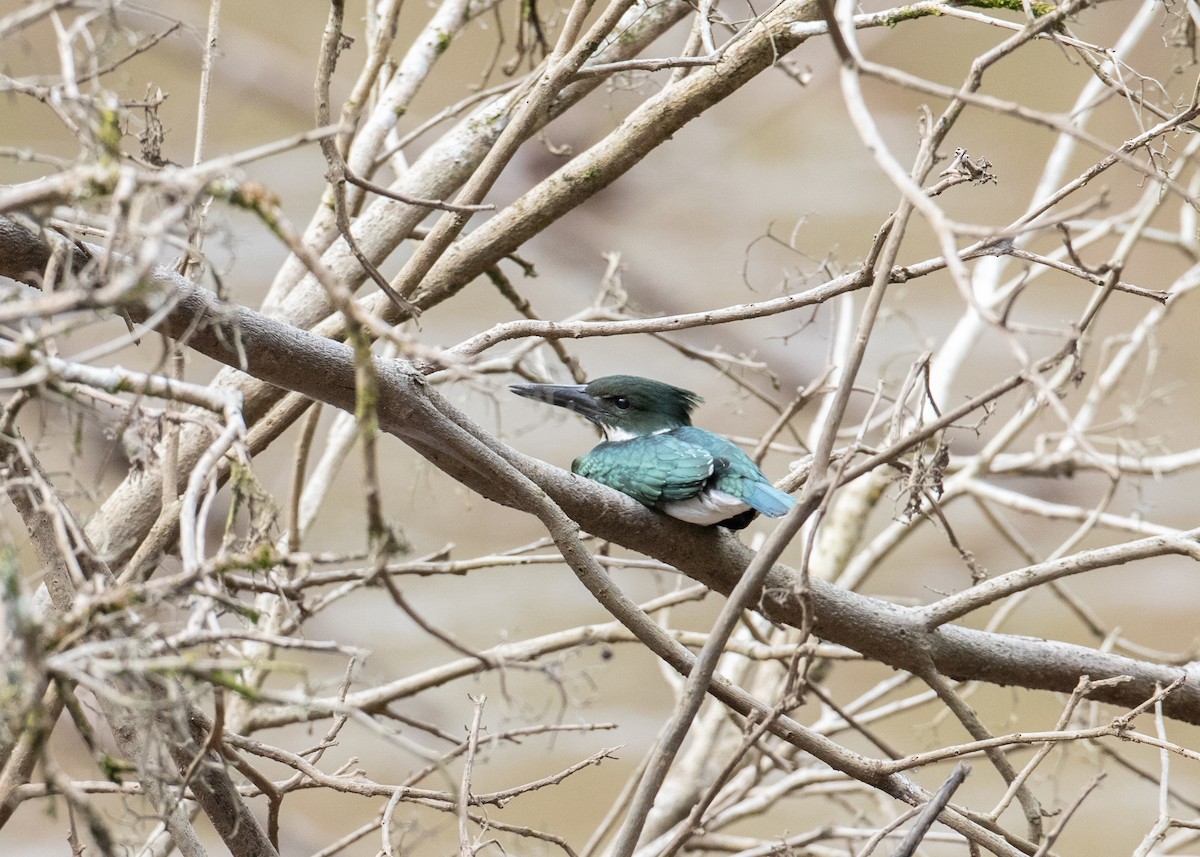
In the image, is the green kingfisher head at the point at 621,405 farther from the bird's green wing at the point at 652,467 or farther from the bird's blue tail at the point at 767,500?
the bird's blue tail at the point at 767,500

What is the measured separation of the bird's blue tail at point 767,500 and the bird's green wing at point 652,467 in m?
0.08

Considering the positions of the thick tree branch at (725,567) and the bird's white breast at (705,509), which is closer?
the thick tree branch at (725,567)

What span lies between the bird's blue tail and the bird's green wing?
0.08 m

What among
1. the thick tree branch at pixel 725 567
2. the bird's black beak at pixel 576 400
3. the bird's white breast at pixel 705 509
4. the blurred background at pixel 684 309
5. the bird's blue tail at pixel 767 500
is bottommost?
the thick tree branch at pixel 725 567

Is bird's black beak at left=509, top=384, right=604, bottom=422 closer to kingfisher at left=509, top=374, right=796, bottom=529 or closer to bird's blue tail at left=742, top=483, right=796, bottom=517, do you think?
kingfisher at left=509, top=374, right=796, bottom=529

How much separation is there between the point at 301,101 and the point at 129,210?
3.92 metres

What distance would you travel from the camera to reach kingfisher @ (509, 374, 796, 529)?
1932 millimetres

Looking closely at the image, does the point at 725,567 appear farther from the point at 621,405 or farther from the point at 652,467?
the point at 621,405

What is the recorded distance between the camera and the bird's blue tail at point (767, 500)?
6.39 feet

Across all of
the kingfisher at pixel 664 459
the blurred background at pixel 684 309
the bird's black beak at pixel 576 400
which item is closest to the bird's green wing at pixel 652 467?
the kingfisher at pixel 664 459

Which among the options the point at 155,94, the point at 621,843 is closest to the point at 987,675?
the point at 621,843

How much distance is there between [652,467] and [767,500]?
0.20 meters

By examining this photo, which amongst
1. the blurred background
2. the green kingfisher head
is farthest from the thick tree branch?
the blurred background

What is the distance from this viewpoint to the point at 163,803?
964mm
